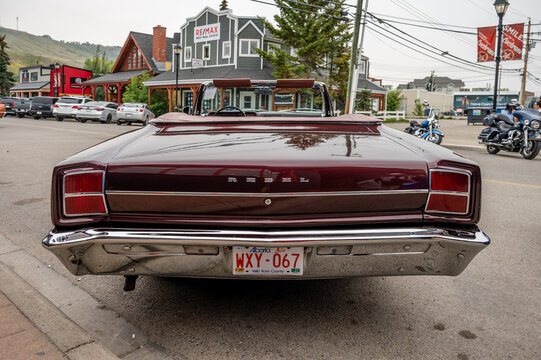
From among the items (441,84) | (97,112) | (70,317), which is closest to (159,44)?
(97,112)

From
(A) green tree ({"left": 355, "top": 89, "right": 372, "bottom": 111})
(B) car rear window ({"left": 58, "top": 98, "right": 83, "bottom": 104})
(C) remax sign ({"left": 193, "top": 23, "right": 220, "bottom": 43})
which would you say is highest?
(C) remax sign ({"left": 193, "top": 23, "right": 220, "bottom": 43})

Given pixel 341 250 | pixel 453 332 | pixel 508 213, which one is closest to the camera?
pixel 341 250

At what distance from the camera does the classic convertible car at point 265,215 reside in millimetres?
2176

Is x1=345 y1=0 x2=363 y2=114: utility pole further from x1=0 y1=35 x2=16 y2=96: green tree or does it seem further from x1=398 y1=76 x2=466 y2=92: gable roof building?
x1=398 y1=76 x2=466 y2=92: gable roof building

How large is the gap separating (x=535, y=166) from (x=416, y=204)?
10110 mm

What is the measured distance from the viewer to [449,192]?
2275 millimetres

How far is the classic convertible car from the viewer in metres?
2.18

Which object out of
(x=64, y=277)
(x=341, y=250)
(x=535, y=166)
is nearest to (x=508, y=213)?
(x=341, y=250)

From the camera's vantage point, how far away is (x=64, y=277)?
3305 mm

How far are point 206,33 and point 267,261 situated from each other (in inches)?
1311

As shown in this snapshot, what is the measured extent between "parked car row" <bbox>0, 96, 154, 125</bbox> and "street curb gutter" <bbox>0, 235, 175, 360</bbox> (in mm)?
23438

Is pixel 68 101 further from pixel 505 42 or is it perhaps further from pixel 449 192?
pixel 449 192

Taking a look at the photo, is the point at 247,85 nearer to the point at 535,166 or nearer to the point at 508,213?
the point at 508,213

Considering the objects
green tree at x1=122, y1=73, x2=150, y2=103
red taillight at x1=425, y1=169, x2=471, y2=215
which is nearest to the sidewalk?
red taillight at x1=425, y1=169, x2=471, y2=215
